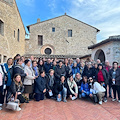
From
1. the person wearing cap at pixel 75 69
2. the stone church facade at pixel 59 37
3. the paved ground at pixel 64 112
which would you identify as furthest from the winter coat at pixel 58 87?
the stone church facade at pixel 59 37

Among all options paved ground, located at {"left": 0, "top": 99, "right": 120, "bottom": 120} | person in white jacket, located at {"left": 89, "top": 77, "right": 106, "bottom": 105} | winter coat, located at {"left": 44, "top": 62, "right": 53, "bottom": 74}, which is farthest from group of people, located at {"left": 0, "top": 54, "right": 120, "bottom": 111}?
winter coat, located at {"left": 44, "top": 62, "right": 53, "bottom": 74}

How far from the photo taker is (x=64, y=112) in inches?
145

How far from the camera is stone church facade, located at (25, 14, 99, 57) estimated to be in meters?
20.4

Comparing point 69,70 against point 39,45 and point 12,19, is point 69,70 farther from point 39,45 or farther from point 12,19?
point 39,45

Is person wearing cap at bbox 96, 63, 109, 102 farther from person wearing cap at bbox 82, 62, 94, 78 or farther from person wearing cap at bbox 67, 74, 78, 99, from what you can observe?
person wearing cap at bbox 67, 74, 78, 99

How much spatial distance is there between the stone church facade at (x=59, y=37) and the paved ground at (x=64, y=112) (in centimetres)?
1662

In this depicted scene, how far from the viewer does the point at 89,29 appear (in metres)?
21.5

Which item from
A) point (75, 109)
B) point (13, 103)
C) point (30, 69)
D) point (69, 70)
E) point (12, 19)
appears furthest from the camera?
point (12, 19)

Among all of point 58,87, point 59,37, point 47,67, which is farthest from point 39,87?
point 59,37

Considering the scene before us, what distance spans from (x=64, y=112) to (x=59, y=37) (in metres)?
18.1

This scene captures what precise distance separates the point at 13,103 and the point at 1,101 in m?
0.81

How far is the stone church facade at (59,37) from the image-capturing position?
66.8ft

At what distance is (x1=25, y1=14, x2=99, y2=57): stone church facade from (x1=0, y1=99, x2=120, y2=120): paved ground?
16625 millimetres

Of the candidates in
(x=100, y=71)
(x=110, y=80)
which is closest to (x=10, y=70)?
(x=100, y=71)
